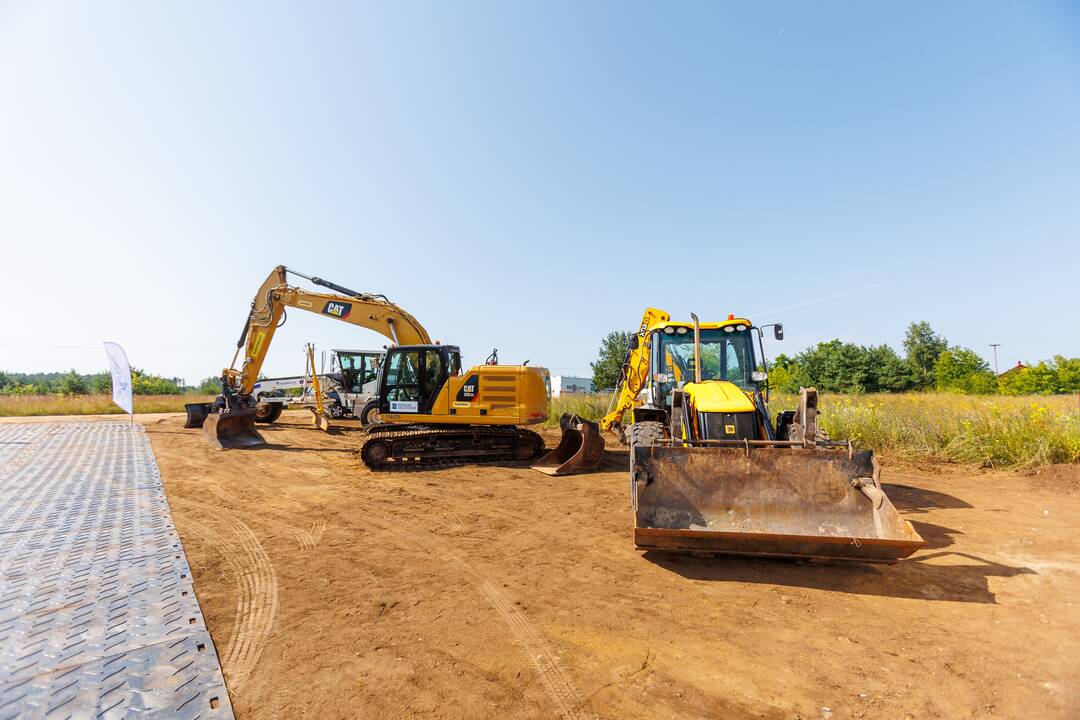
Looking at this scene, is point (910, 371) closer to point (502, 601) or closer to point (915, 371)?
point (915, 371)

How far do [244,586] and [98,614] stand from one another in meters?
0.95

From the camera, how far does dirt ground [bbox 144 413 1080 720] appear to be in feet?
9.13

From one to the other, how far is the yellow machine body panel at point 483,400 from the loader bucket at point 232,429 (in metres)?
4.67

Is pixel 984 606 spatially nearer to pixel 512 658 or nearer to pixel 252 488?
pixel 512 658

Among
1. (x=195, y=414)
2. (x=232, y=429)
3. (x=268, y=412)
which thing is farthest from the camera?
(x=268, y=412)

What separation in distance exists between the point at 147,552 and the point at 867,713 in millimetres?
5600

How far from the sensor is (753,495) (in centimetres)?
502

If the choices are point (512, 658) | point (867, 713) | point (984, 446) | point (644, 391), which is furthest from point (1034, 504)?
point (512, 658)

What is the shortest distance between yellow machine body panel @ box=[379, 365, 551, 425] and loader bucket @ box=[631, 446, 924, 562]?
5216 mm

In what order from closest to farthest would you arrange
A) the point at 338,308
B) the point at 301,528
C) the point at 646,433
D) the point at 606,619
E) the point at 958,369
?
1. the point at 606,619
2. the point at 301,528
3. the point at 646,433
4. the point at 338,308
5. the point at 958,369

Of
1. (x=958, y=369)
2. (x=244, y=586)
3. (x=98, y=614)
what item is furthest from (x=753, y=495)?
(x=958, y=369)

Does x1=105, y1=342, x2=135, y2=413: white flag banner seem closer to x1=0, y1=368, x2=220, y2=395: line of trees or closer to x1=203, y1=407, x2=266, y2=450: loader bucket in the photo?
x1=203, y1=407, x2=266, y2=450: loader bucket

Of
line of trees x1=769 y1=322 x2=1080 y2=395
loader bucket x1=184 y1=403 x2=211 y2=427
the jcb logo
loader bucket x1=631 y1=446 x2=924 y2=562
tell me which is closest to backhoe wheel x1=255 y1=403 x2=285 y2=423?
loader bucket x1=184 y1=403 x2=211 y2=427

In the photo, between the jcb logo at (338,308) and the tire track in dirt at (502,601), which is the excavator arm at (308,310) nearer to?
the jcb logo at (338,308)
